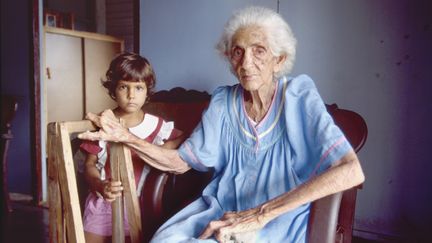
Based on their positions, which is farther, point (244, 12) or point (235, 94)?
point (235, 94)

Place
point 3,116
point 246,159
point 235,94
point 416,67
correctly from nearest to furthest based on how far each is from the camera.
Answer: point 246,159
point 235,94
point 416,67
point 3,116

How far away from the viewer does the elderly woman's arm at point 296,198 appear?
3.85 feet

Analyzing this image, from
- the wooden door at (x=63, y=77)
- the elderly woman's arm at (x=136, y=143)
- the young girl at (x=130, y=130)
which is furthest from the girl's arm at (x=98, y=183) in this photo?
the wooden door at (x=63, y=77)

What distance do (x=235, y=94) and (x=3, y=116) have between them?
2.31m

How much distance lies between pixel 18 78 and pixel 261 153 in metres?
2.87

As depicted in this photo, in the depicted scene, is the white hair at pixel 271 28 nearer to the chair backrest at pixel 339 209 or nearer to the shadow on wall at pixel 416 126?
the chair backrest at pixel 339 209

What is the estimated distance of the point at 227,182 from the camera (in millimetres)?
1525

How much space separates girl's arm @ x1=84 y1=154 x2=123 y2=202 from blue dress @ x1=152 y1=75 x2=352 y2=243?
21cm

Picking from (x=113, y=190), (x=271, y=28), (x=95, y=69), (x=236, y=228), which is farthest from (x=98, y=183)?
(x=95, y=69)

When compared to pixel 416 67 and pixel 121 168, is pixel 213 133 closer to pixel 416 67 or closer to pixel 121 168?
pixel 121 168

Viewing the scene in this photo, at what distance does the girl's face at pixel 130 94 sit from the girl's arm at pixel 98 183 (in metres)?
0.25

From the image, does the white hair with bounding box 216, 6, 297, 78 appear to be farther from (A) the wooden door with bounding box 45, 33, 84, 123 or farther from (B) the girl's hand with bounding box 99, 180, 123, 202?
(A) the wooden door with bounding box 45, 33, 84, 123

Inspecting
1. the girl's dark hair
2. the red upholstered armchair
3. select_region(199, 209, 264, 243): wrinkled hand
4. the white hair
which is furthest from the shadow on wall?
the girl's dark hair

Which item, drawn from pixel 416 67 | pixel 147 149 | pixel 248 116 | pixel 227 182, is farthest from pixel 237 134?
pixel 416 67
